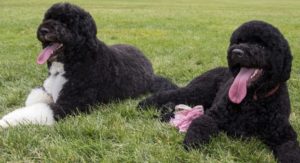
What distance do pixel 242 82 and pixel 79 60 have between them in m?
2.49

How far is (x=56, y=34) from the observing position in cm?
649

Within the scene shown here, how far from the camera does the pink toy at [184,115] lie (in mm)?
5932

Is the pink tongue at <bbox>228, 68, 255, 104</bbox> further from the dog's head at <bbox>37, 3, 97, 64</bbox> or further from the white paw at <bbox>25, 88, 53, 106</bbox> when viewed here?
the white paw at <bbox>25, 88, 53, 106</bbox>

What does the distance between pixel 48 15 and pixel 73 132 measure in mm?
1972

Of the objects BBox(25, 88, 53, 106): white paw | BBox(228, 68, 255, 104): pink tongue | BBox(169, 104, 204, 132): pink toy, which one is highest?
BBox(228, 68, 255, 104): pink tongue

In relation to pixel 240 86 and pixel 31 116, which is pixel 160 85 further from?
pixel 240 86

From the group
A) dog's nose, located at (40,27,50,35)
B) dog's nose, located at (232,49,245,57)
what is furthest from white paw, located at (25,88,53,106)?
dog's nose, located at (232,49,245,57)

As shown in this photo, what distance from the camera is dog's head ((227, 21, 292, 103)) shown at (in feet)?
17.0

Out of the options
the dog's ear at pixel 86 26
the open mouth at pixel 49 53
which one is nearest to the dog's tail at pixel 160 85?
the dog's ear at pixel 86 26

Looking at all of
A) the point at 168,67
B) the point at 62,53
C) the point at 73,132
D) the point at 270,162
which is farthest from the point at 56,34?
the point at 168,67

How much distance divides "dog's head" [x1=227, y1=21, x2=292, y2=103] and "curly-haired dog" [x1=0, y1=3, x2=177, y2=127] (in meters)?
2.23

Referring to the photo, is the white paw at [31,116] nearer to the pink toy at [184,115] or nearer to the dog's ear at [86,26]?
the dog's ear at [86,26]

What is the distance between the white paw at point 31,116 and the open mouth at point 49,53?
586 millimetres

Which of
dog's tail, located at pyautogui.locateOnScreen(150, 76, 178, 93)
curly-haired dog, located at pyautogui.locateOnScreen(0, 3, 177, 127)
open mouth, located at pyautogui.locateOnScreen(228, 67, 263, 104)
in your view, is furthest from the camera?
dog's tail, located at pyautogui.locateOnScreen(150, 76, 178, 93)
